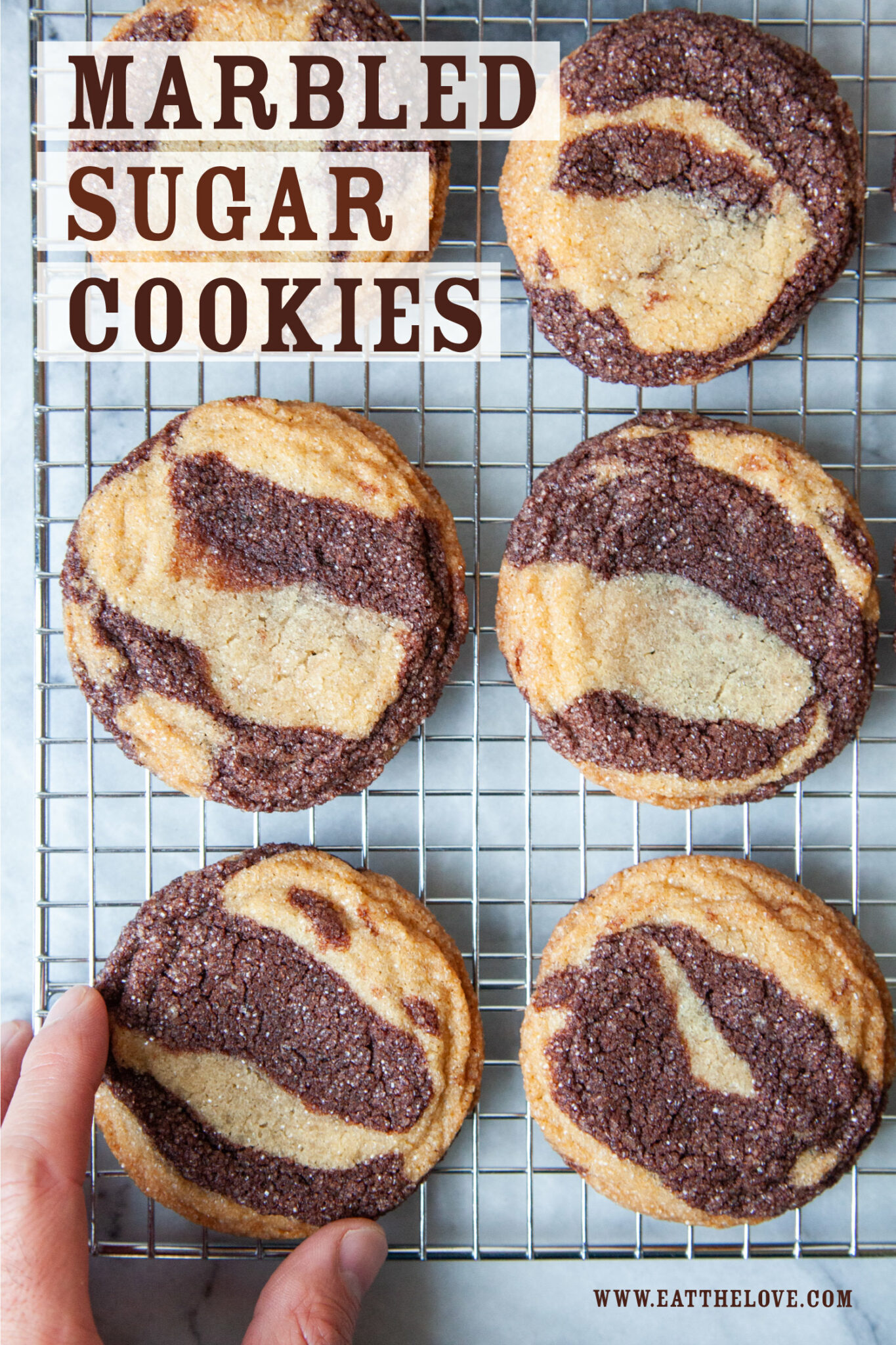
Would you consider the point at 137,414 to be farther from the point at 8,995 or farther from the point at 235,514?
the point at 8,995

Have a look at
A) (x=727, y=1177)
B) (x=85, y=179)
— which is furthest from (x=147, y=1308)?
(x=85, y=179)

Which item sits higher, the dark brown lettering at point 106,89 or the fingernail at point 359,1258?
the dark brown lettering at point 106,89

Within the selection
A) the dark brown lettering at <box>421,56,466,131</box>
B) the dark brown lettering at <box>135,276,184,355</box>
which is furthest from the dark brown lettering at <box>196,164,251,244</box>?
the dark brown lettering at <box>421,56,466,131</box>

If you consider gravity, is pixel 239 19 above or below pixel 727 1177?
above

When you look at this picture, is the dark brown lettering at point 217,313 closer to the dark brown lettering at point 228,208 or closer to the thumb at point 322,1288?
the dark brown lettering at point 228,208

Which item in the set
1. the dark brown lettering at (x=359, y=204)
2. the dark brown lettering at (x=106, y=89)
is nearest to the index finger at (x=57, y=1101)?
the dark brown lettering at (x=359, y=204)

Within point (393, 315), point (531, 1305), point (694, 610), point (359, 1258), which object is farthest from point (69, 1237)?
point (393, 315)
